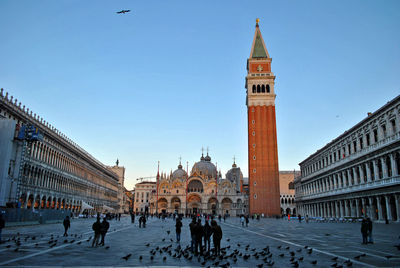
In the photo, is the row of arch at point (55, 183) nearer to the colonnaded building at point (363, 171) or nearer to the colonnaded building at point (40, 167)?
the colonnaded building at point (40, 167)

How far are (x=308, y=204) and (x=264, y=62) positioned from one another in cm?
3213

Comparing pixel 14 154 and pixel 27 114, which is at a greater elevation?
pixel 27 114

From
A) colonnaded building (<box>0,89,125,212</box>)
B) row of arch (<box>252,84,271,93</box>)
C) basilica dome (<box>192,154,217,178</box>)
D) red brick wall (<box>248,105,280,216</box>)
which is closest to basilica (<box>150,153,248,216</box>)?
basilica dome (<box>192,154,217,178</box>)

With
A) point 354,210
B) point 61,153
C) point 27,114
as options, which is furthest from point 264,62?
point 27,114

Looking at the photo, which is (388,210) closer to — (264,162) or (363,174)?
(363,174)

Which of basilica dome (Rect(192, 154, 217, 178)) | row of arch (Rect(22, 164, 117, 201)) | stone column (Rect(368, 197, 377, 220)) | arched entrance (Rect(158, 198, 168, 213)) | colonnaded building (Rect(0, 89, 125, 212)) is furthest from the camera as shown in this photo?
basilica dome (Rect(192, 154, 217, 178))

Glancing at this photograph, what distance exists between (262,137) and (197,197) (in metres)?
32.0

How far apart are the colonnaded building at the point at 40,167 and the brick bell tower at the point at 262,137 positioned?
32.1 meters

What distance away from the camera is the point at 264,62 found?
7244 centimetres

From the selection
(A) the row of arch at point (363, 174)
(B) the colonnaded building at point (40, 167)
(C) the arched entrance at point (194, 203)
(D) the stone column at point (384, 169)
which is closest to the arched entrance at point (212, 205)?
(C) the arched entrance at point (194, 203)

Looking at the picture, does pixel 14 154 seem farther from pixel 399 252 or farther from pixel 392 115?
pixel 392 115

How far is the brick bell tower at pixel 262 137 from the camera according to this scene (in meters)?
63.7

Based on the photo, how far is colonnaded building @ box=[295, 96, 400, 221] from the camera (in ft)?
102

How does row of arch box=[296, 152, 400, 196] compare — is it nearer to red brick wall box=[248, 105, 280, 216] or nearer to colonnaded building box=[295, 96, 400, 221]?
colonnaded building box=[295, 96, 400, 221]
